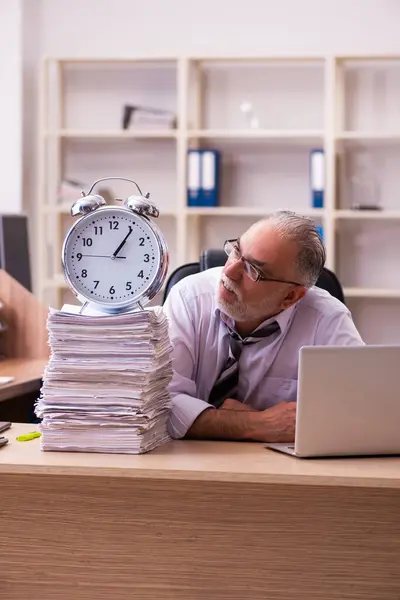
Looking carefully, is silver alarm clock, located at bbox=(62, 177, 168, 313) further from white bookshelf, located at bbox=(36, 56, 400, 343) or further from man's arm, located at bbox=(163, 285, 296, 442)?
white bookshelf, located at bbox=(36, 56, 400, 343)

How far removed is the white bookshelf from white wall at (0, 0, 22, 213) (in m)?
0.16

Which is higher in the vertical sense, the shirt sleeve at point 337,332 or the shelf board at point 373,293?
the shirt sleeve at point 337,332

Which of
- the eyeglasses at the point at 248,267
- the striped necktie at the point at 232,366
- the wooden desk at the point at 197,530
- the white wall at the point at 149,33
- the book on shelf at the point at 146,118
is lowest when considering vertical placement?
the wooden desk at the point at 197,530

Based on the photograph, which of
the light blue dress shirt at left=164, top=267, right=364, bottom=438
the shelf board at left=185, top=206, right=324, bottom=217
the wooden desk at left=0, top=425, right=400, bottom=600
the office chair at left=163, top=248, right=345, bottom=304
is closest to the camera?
the wooden desk at left=0, top=425, right=400, bottom=600

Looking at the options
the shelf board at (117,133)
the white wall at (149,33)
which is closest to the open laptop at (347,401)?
the shelf board at (117,133)

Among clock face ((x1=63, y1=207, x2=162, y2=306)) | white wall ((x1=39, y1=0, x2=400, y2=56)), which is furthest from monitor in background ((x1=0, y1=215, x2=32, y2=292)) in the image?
clock face ((x1=63, y1=207, x2=162, y2=306))

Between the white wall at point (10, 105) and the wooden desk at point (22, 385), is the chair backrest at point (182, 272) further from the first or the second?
the white wall at point (10, 105)

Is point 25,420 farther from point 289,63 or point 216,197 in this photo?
point 289,63

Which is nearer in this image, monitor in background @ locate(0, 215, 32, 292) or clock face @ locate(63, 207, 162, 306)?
clock face @ locate(63, 207, 162, 306)

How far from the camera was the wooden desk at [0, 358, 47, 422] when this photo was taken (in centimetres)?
291

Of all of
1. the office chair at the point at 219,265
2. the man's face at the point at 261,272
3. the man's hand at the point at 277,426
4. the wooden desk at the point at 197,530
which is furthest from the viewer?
the office chair at the point at 219,265

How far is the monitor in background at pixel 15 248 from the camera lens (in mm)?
4766

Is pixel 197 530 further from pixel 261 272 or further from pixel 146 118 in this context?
pixel 146 118

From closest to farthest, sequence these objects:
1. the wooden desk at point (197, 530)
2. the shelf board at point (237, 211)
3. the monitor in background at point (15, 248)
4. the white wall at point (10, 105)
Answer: the wooden desk at point (197, 530) < the monitor in background at point (15, 248) < the shelf board at point (237, 211) < the white wall at point (10, 105)
